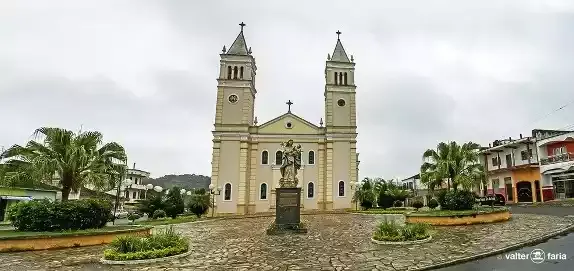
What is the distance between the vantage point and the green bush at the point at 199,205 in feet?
101

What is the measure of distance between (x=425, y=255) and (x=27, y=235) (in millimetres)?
11990

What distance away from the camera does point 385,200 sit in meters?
34.4

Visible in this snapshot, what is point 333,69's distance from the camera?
3866 cm

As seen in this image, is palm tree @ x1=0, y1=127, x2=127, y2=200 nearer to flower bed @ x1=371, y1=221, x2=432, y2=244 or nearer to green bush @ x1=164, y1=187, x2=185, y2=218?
flower bed @ x1=371, y1=221, x2=432, y2=244

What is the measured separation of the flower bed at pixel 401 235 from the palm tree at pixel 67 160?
11.5 meters

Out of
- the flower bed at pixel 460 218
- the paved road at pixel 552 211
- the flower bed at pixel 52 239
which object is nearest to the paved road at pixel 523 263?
the flower bed at pixel 460 218

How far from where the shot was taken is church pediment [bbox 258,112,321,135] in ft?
122

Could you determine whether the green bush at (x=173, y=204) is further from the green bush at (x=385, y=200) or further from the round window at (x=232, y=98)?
the green bush at (x=385, y=200)

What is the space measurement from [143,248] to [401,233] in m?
7.59

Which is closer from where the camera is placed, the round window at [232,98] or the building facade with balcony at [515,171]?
the building facade with balcony at [515,171]

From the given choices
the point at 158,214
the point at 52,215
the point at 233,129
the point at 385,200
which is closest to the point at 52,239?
the point at 52,215

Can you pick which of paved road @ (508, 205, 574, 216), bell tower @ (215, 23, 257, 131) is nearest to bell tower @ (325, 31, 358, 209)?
bell tower @ (215, 23, 257, 131)

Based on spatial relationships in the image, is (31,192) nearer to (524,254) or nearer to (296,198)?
(296,198)

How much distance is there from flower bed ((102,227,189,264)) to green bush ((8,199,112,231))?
4.21m
